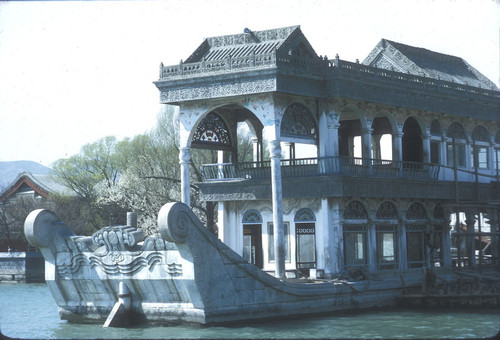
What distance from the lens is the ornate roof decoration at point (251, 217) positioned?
1055 inches

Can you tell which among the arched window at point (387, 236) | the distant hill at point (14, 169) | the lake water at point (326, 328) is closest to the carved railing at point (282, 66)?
the arched window at point (387, 236)

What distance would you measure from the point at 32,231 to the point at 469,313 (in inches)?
444

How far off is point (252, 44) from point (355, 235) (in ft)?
20.1

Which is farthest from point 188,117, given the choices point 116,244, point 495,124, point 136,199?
point 136,199

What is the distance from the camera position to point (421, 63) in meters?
31.4

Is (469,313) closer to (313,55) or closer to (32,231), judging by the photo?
(313,55)

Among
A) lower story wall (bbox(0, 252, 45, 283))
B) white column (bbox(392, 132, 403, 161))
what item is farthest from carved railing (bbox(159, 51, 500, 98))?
lower story wall (bbox(0, 252, 45, 283))

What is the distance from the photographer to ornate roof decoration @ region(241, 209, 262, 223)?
26797mm

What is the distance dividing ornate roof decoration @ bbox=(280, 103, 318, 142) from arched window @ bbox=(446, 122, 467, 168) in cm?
672

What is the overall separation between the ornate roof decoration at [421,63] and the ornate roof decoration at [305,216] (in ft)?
21.9

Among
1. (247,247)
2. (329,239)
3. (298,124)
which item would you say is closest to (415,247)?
(329,239)

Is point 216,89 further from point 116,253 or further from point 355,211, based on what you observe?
point 116,253

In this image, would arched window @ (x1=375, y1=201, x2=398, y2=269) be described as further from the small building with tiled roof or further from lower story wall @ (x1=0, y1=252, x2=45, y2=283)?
the small building with tiled roof

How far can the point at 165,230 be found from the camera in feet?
63.6
